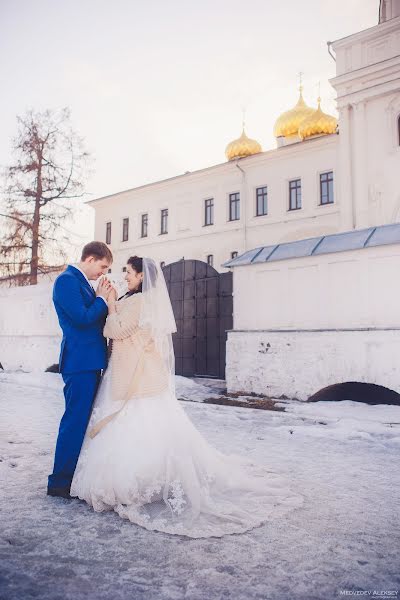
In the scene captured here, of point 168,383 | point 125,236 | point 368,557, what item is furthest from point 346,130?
point 125,236

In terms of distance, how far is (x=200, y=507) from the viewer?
304 cm

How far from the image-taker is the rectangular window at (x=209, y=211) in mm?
29219

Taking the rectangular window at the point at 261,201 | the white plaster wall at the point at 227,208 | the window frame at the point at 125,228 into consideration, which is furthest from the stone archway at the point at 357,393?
the window frame at the point at 125,228

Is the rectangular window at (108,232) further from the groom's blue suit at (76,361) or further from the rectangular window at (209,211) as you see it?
the groom's blue suit at (76,361)

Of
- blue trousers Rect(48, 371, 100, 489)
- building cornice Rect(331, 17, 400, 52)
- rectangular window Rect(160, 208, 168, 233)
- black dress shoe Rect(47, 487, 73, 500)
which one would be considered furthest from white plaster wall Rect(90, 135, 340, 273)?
black dress shoe Rect(47, 487, 73, 500)

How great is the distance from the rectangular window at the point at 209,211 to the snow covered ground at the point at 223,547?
25.3 m

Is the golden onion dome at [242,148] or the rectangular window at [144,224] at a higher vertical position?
the golden onion dome at [242,148]

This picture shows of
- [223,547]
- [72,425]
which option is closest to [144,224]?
[72,425]

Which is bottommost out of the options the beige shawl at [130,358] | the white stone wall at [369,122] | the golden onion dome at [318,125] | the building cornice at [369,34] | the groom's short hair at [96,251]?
the beige shawl at [130,358]

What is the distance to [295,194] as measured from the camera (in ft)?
84.4

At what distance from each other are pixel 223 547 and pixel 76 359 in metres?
1.73

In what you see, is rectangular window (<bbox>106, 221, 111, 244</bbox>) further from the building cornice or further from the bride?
the bride

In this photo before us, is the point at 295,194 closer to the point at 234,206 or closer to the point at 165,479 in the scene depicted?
the point at 234,206

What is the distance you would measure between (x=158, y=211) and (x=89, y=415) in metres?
29.5
